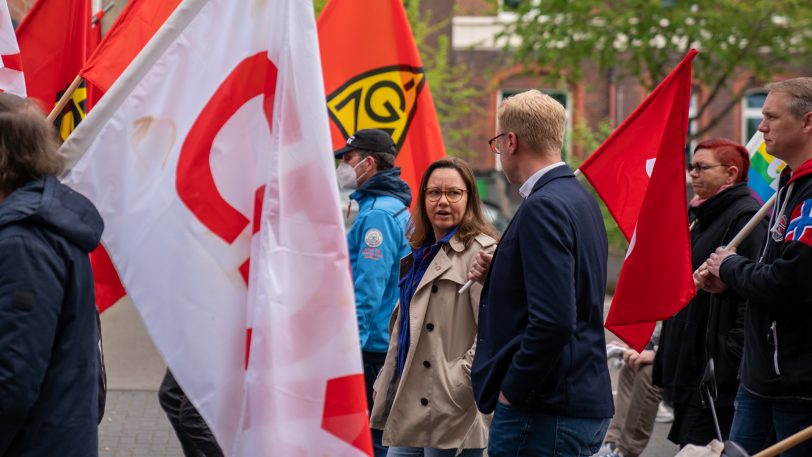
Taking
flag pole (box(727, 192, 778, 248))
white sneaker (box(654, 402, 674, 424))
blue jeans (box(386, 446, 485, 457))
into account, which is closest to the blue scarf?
blue jeans (box(386, 446, 485, 457))

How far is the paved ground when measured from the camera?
7.21m

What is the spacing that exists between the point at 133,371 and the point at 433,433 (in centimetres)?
535

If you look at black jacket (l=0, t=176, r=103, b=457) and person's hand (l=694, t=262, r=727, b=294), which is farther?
person's hand (l=694, t=262, r=727, b=294)

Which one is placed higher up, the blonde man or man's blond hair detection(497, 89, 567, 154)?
man's blond hair detection(497, 89, 567, 154)

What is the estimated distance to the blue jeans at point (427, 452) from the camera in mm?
4715

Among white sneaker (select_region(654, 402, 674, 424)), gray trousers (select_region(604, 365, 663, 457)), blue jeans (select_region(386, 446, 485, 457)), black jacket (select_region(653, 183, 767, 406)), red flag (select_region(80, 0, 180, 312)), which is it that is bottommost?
white sneaker (select_region(654, 402, 674, 424))

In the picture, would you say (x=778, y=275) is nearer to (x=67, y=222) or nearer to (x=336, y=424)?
(x=336, y=424)

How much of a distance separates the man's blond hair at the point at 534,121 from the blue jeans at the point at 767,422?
1.24 m


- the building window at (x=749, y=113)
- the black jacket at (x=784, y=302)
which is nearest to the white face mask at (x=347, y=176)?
the black jacket at (x=784, y=302)

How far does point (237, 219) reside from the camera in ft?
11.3

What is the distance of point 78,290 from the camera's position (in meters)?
3.12

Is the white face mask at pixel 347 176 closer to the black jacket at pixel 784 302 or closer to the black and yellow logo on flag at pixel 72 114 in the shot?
the black and yellow logo on flag at pixel 72 114

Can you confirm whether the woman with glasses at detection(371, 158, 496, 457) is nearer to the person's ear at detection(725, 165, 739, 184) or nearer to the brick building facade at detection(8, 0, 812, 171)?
the person's ear at detection(725, 165, 739, 184)

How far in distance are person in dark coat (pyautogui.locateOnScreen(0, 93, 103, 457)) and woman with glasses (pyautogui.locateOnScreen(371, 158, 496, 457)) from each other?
1675 millimetres
